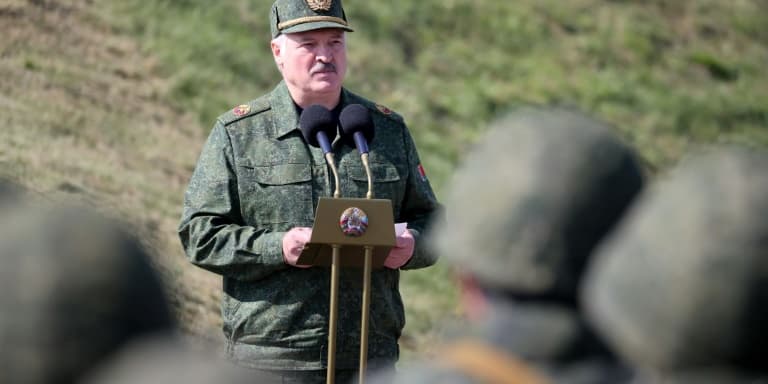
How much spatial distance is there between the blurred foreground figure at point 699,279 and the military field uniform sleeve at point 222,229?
2972 mm

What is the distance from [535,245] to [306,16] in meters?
3.32

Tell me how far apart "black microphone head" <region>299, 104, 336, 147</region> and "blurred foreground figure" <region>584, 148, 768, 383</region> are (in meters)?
3.11

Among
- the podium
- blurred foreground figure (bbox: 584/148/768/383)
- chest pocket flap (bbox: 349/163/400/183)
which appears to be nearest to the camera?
blurred foreground figure (bbox: 584/148/768/383)

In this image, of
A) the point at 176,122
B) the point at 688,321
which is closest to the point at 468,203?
the point at 688,321

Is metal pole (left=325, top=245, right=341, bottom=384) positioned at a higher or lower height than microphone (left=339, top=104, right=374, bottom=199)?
lower

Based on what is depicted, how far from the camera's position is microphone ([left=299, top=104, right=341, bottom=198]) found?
550cm

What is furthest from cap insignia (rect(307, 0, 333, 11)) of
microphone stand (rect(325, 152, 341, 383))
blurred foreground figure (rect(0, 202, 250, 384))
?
blurred foreground figure (rect(0, 202, 250, 384))

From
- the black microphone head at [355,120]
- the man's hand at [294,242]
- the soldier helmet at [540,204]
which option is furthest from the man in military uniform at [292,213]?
the soldier helmet at [540,204]

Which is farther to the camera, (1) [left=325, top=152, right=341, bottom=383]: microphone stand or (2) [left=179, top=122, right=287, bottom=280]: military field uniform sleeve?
(2) [left=179, top=122, right=287, bottom=280]: military field uniform sleeve

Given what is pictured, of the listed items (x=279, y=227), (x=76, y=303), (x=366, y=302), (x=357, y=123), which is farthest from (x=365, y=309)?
(x=76, y=303)

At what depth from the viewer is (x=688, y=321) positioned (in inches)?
92.5

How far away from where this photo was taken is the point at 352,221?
5.14m

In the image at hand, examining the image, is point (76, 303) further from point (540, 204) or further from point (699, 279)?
point (699, 279)

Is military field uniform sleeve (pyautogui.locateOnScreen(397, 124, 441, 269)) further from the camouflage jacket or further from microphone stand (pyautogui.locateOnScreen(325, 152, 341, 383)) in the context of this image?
microphone stand (pyautogui.locateOnScreen(325, 152, 341, 383))
